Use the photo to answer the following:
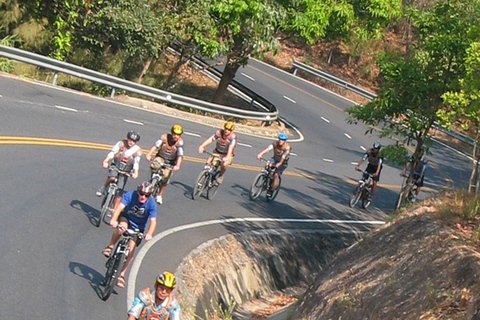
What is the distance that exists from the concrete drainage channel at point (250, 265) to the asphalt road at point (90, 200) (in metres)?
0.40

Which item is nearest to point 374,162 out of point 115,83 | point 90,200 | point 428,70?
point 428,70

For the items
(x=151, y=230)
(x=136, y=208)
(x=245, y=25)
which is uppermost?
(x=245, y=25)

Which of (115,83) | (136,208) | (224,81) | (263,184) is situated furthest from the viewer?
(224,81)

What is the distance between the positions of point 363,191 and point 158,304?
16.7 m

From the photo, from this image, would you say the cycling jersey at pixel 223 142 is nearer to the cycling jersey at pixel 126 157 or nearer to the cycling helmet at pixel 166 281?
the cycling jersey at pixel 126 157

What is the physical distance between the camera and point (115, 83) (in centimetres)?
2744

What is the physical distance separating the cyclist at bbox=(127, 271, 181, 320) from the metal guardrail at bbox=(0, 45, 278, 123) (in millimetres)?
17500

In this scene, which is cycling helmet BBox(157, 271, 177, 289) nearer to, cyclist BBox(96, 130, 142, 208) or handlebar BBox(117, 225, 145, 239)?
handlebar BBox(117, 225, 145, 239)

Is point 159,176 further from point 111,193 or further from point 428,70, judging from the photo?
point 428,70

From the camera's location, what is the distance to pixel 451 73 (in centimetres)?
2006

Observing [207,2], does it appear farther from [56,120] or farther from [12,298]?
[12,298]

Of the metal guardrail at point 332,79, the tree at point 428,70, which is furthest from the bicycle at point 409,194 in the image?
the metal guardrail at point 332,79

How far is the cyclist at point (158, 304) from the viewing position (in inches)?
329

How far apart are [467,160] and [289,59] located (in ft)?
62.2
